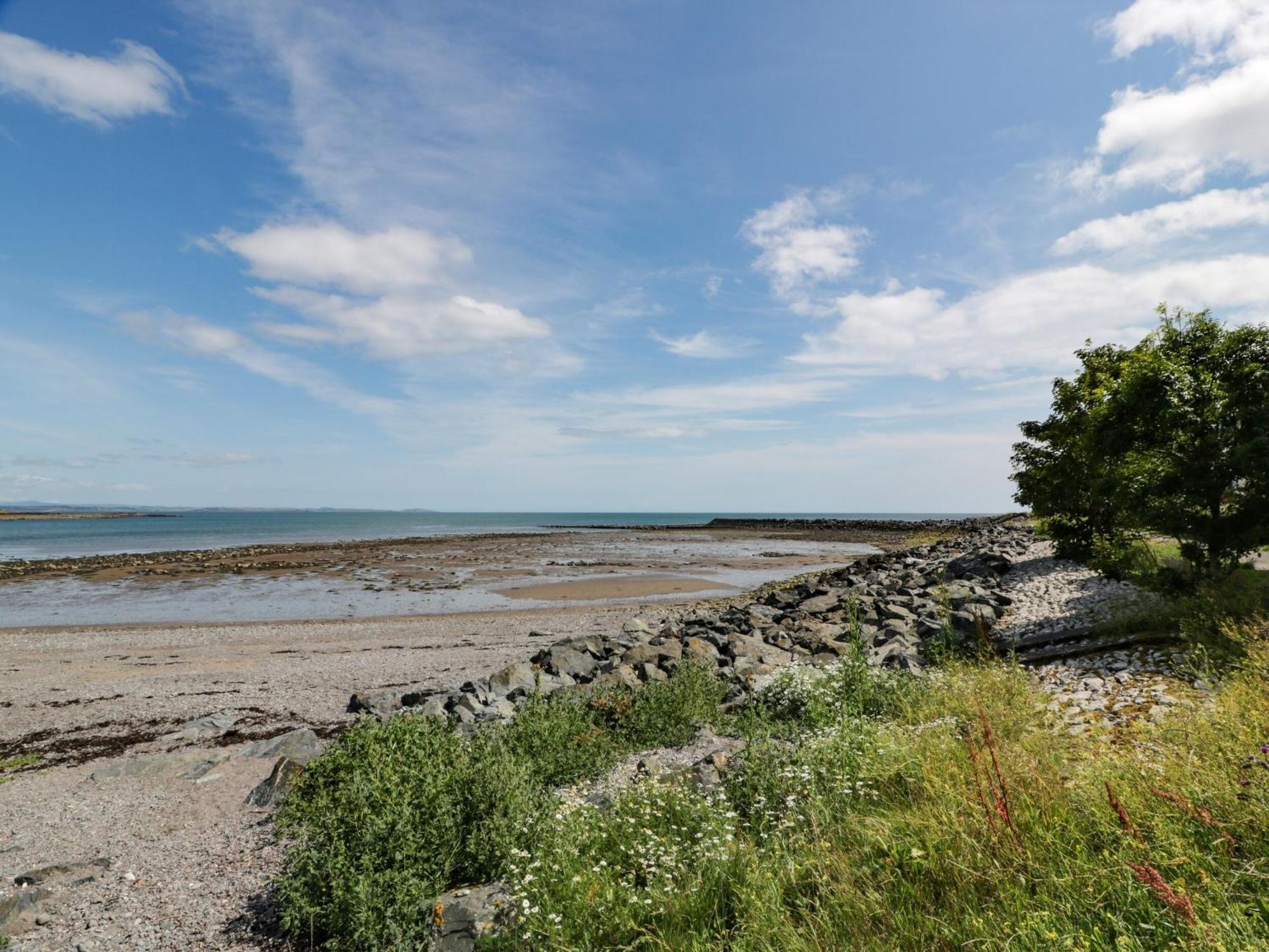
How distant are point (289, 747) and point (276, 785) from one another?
214 centimetres

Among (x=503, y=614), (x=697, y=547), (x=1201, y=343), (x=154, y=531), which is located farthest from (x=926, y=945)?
(x=154, y=531)

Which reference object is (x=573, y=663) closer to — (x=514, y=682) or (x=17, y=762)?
(x=514, y=682)

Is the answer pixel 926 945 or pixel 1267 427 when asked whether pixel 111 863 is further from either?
pixel 1267 427

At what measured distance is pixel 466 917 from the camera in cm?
448

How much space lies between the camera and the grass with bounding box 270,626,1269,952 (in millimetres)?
3207

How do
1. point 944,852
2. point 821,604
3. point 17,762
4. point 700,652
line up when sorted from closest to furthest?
1. point 944,852
2. point 17,762
3. point 700,652
4. point 821,604

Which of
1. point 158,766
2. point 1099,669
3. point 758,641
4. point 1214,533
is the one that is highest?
point 1214,533

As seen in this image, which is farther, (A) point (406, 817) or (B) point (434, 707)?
(B) point (434, 707)

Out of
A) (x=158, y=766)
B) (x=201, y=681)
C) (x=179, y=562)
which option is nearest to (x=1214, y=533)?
(x=158, y=766)

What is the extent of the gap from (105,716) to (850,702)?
14142 millimetres

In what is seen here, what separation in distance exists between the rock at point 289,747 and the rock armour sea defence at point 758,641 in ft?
4.10

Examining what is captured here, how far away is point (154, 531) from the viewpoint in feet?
303

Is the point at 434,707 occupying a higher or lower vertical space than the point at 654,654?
lower

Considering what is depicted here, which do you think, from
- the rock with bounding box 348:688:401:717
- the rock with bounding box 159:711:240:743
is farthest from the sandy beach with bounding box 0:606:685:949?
the rock with bounding box 348:688:401:717
